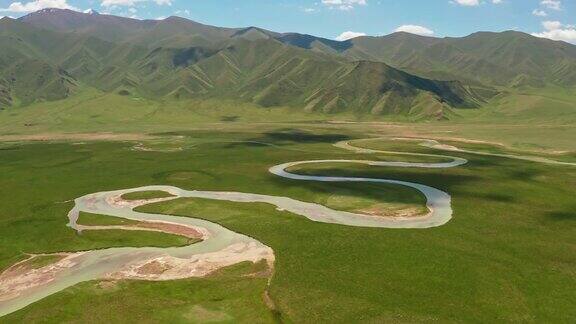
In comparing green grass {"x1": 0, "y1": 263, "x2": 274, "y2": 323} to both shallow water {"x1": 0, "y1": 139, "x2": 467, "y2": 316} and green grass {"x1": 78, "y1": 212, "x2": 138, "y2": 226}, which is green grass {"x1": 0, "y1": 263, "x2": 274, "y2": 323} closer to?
shallow water {"x1": 0, "y1": 139, "x2": 467, "y2": 316}

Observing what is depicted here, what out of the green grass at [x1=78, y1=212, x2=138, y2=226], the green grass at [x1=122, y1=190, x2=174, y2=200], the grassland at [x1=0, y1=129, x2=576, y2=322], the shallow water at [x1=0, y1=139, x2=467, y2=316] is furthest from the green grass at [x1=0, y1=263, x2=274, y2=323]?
the green grass at [x1=122, y1=190, x2=174, y2=200]

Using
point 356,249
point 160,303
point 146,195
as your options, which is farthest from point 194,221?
point 160,303

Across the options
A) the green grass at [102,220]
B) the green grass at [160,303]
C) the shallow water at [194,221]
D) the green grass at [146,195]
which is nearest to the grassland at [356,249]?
the green grass at [160,303]

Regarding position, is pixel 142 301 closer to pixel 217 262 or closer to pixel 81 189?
pixel 217 262

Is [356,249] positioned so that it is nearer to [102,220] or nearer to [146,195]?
[102,220]

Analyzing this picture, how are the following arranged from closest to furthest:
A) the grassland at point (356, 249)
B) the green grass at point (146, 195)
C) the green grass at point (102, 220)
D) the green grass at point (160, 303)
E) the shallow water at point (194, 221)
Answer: the green grass at point (160, 303) → the grassland at point (356, 249) → the shallow water at point (194, 221) → the green grass at point (102, 220) → the green grass at point (146, 195)

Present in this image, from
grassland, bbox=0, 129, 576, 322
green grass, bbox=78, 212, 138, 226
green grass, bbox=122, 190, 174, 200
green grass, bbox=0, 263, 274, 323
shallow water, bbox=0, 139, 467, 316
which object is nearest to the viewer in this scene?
green grass, bbox=0, 263, 274, 323

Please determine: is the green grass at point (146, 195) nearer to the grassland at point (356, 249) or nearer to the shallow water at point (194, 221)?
the shallow water at point (194, 221)

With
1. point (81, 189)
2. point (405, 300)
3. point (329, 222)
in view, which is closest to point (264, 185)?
point (329, 222)
